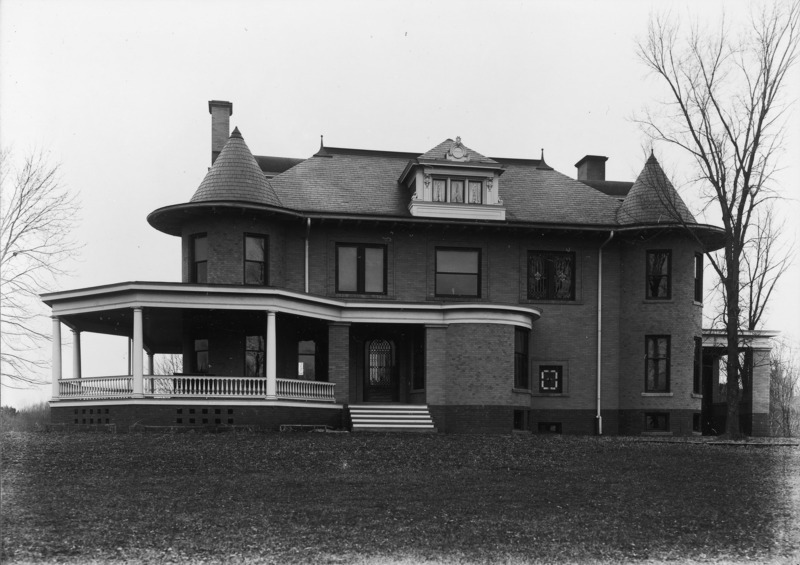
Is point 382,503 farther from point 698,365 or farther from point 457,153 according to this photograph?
point 698,365

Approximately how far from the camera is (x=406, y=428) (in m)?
25.4

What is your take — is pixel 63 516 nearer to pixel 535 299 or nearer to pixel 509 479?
pixel 509 479

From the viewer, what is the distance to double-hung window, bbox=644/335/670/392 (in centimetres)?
2977

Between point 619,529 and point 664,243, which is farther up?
point 664,243

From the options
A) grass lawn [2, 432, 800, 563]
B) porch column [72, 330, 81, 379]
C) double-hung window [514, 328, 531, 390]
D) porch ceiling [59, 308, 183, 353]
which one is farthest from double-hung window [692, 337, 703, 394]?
porch column [72, 330, 81, 379]

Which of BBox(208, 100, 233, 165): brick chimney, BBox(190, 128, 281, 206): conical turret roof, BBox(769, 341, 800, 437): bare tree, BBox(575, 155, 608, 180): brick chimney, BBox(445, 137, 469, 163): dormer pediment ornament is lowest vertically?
BBox(769, 341, 800, 437): bare tree

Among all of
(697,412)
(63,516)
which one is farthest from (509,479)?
(697,412)

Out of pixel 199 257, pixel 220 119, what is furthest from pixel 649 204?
pixel 220 119

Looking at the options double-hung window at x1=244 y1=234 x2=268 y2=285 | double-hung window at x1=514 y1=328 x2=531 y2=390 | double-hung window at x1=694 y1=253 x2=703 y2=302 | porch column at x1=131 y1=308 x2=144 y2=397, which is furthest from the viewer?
double-hung window at x1=694 y1=253 x2=703 y2=302

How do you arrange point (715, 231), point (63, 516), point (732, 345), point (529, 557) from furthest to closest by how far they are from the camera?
point (715, 231), point (732, 345), point (63, 516), point (529, 557)

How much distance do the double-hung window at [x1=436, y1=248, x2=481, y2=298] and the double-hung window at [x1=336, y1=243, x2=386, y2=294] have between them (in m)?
1.96

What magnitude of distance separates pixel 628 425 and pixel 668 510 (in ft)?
57.4

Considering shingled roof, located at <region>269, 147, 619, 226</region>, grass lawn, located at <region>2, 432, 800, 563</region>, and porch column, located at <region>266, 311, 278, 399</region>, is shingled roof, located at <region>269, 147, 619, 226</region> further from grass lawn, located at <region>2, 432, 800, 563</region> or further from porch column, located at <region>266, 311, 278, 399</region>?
grass lawn, located at <region>2, 432, 800, 563</region>

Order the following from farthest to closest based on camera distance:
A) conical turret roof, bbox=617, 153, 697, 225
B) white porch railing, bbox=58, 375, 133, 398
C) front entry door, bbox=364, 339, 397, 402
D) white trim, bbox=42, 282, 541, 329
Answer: conical turret roof, bbox=617, 153, 697, 225
front entry door, bbox=364, 339, 397, 402
white porch railing, bbox=58, 375, 133, 398
white trim, bbox=42, 282, 541, 329
